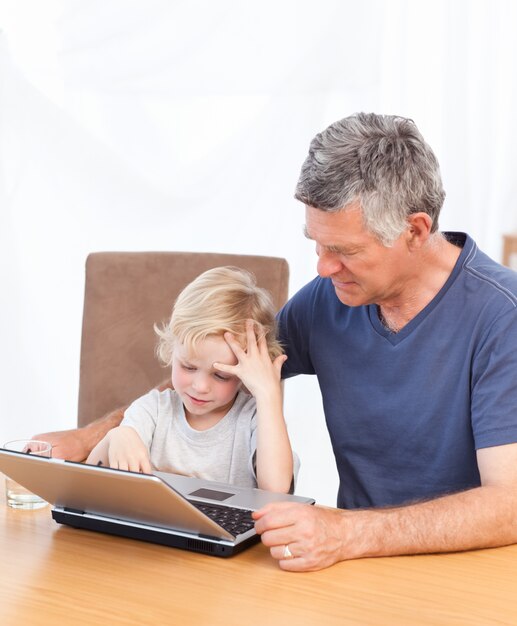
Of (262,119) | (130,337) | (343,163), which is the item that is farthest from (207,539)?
(262,119)

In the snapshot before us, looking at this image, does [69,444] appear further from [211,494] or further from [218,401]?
[211,494]

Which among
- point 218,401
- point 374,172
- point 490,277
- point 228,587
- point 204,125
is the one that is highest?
point 204,125

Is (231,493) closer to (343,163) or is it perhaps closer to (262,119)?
(343,163)

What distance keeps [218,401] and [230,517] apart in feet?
1.20

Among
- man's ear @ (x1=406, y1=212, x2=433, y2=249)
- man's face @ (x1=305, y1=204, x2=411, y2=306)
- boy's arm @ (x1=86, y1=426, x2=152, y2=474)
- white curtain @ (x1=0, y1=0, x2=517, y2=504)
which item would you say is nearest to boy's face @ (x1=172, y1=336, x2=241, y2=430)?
boy's arm @ (x1=86, y1=426, x2=152, y2=474)

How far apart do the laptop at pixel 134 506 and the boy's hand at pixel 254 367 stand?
258 millimetres

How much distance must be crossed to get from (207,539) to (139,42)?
2194mm

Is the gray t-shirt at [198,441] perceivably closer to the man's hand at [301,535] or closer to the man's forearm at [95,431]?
the man's forearm at [95,431]

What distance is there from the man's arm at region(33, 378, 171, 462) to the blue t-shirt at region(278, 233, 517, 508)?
39cm

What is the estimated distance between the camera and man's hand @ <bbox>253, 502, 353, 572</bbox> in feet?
3.86

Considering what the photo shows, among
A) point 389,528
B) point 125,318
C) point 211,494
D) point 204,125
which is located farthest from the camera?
point 204,125

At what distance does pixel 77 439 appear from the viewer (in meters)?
1.71

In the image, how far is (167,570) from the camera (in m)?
1.17

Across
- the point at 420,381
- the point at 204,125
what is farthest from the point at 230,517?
the point at 204,125
